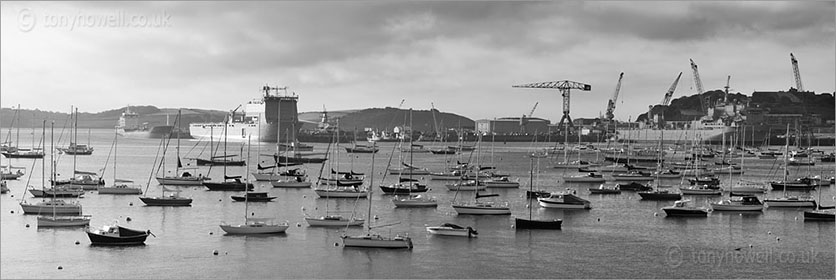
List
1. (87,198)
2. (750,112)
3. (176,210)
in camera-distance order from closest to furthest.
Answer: (176,210)
(87,198)
(750,112)

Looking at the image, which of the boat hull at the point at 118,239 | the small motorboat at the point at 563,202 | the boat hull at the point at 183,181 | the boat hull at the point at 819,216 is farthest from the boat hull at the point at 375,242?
the boat hull at the point at 183,181

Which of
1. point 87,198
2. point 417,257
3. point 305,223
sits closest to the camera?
point 417,257

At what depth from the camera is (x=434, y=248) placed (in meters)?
20.8

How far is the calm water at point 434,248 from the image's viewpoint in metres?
18.2

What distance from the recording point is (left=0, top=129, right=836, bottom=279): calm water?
1823 cm

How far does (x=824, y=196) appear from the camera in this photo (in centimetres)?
3594

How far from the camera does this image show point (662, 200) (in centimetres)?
3316

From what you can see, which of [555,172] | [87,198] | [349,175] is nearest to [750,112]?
[555,172]

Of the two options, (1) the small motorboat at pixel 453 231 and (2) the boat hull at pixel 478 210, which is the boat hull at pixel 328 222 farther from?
(2) the boat hull at pixel 478 210

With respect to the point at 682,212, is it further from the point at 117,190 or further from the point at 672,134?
the point at 672,134

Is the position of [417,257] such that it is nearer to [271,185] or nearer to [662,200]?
[662,200]

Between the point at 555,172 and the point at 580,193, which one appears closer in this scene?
the point at 580,193

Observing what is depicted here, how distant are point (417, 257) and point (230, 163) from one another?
116 ft

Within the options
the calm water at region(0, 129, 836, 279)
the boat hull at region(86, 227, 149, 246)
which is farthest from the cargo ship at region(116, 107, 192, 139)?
the boat hull at region(86, 227, 149, 246)
